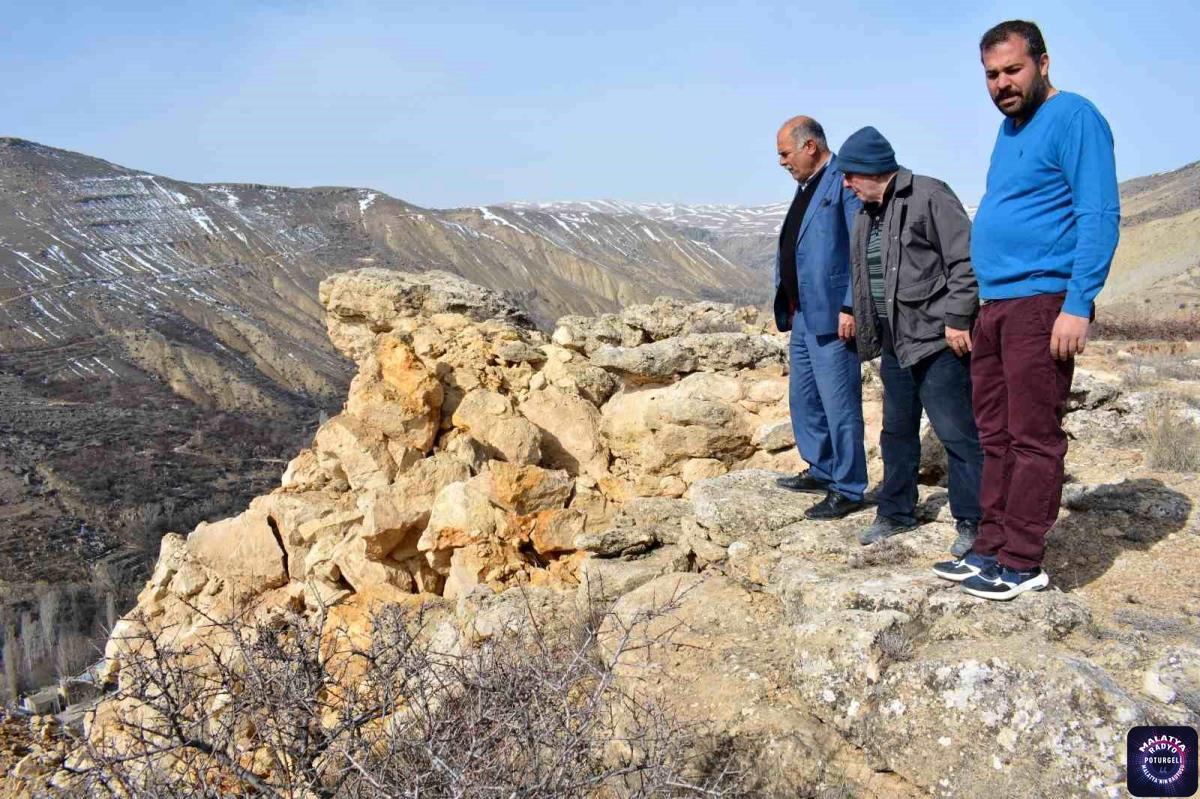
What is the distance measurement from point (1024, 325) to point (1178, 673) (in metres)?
1.20

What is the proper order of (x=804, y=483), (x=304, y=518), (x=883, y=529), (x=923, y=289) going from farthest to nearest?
1. (x=304, y=518)
2. (x=804, y=483)
3. (x=883, y=529)
4. (x=923, y=289)

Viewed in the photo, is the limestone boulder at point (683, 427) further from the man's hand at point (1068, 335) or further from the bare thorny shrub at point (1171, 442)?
the man's hand at point (1068, 335)

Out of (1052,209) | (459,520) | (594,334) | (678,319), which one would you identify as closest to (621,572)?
(459,520)

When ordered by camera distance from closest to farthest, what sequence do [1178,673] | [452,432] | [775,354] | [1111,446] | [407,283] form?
[1178,673] → [1111,446] → [452,432] → [775,354] → [407,283]

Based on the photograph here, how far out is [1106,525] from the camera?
3.58m

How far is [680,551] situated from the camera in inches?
162

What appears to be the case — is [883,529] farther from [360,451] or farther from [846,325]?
[360,451]

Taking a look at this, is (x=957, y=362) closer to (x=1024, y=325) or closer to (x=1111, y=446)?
(x=1024, y=325)

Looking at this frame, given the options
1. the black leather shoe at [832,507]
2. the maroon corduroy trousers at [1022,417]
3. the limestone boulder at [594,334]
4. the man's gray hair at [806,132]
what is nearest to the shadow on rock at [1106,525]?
the maroon corduroy trousers at [1022,417]

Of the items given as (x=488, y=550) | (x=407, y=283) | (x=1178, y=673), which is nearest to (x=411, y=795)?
(x=1178, y=673)

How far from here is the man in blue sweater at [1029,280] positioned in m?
2.50

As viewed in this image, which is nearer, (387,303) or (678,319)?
(387,303)

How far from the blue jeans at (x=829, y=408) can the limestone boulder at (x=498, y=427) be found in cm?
258

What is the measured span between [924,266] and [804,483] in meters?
1.54
